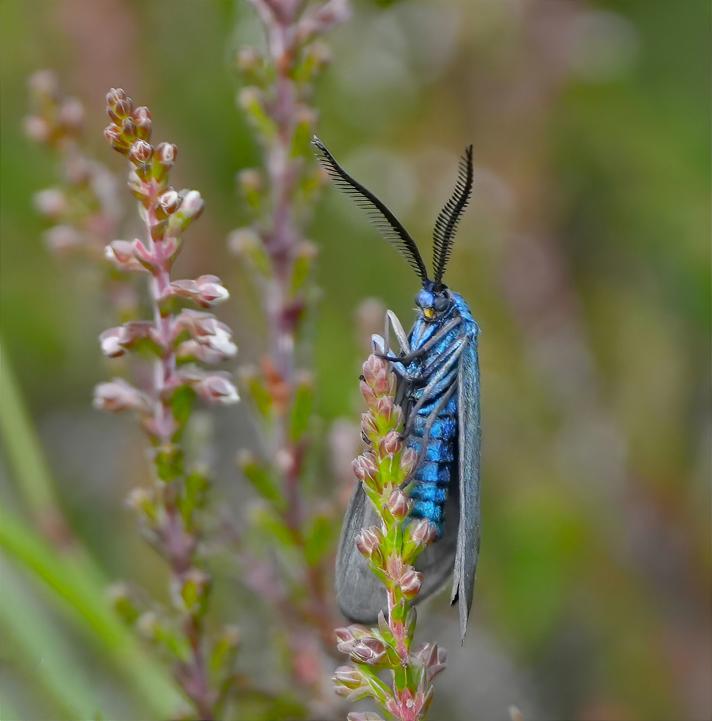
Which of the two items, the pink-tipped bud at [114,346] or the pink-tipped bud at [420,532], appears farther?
the pink-tipped bud at [114,346]

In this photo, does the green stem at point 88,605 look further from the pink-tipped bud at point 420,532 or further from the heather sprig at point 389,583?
the pink-tipped bud at point 420,532

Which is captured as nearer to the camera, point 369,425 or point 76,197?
point 369,425

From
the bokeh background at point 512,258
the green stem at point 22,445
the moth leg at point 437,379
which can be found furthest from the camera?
the bokeh background at point 512,258

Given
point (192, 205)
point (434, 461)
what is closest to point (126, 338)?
point (192, 205)

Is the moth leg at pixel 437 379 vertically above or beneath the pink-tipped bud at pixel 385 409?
above

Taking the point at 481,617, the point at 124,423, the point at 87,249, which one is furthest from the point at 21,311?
the point at 481,617

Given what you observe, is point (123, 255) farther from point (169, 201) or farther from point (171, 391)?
point (171, 391)

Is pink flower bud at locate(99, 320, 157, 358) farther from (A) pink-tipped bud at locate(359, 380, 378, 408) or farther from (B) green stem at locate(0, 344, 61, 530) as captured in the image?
(B) green stem at locate(0, 344, 61, 530)

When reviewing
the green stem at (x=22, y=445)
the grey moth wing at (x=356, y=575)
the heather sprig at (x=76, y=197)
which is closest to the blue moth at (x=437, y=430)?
the grey moth wing at (x=356, y=575)
